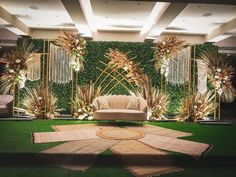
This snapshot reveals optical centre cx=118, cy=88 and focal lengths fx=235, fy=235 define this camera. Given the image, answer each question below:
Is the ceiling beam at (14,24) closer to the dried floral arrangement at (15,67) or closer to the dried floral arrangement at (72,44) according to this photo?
the dried floral arrangement at (15,67)

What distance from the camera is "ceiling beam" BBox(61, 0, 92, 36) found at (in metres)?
5.50

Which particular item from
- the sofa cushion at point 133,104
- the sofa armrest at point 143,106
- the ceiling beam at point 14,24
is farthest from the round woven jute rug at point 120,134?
the ceiling beam at point 14,24

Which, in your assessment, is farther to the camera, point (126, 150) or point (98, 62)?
point (98, 62)

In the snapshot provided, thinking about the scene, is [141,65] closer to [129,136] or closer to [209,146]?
[129,136]

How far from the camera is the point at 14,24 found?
743 centimetres

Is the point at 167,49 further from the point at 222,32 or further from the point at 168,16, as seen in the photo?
the point at 222,32

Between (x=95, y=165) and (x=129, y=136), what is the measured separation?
4.63ft

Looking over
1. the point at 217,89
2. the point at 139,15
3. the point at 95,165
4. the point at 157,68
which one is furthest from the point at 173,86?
the point at 95,165

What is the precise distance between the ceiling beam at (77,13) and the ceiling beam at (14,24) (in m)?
2.00

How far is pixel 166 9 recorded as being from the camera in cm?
581

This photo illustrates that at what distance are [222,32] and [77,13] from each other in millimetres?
4772

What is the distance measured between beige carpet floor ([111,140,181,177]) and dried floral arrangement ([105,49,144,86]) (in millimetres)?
3953

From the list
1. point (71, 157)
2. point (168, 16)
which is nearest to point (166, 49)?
point (168, 16)

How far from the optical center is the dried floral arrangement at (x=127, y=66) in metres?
7.90
